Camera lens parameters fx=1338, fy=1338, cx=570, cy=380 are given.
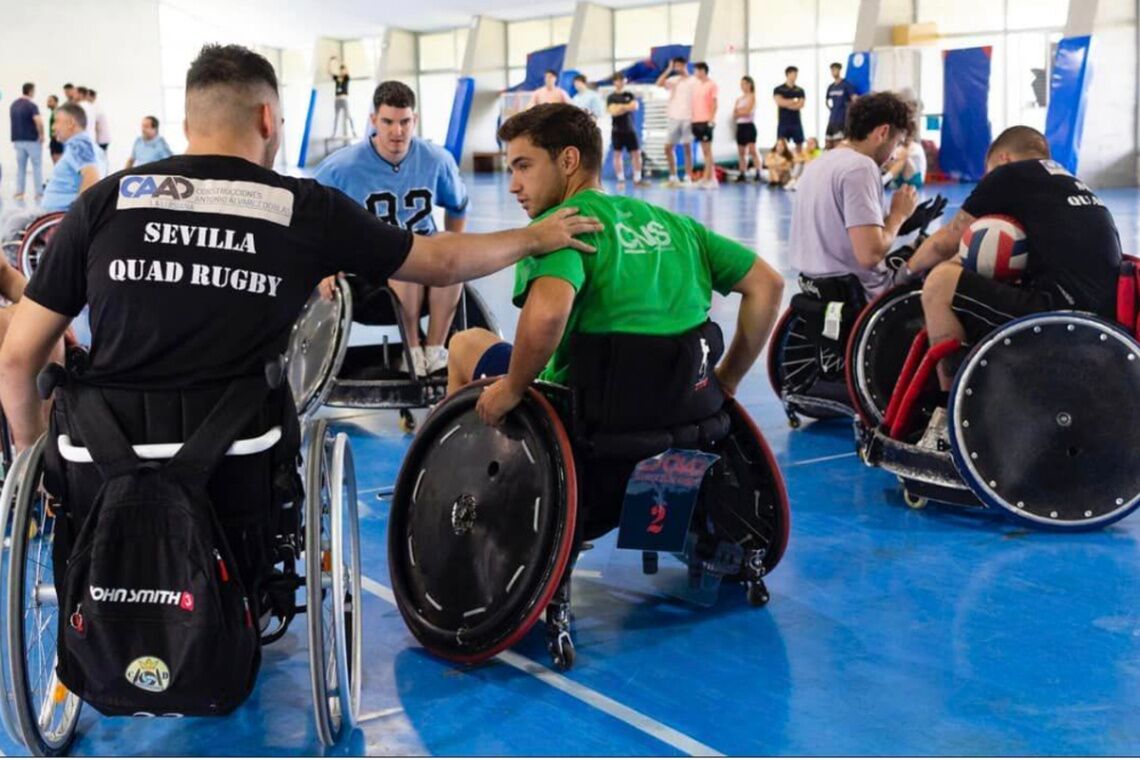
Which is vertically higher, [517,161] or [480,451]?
[517,161]

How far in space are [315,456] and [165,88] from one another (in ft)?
117

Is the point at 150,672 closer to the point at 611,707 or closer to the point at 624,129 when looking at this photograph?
the point at 611,707

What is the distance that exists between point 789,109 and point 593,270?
750 inches

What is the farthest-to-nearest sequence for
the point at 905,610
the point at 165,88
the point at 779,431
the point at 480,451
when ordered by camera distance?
the point at 165,88 → the point at 779,431 → the point at 905,610 → the point at 480,451

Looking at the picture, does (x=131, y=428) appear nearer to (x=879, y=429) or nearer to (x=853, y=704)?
(x=853, y=704)

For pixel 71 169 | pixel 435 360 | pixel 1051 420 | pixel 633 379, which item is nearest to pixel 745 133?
pixel 71 169

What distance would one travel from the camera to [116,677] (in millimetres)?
2408

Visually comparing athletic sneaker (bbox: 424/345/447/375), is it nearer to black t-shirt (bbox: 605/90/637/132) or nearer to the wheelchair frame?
the wheelchair frame

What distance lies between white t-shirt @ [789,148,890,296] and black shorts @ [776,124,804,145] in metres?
16.4

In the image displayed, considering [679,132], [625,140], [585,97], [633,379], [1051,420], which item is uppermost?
[585,97]

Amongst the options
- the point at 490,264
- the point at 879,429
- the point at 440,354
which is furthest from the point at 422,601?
the point at 440,354

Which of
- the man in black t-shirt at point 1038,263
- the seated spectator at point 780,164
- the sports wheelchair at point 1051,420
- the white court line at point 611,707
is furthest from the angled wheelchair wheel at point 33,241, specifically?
the seated spectator at point 780,164

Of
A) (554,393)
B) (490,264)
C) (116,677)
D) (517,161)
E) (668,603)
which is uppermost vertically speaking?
(517,161)

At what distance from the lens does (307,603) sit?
8.23ft
